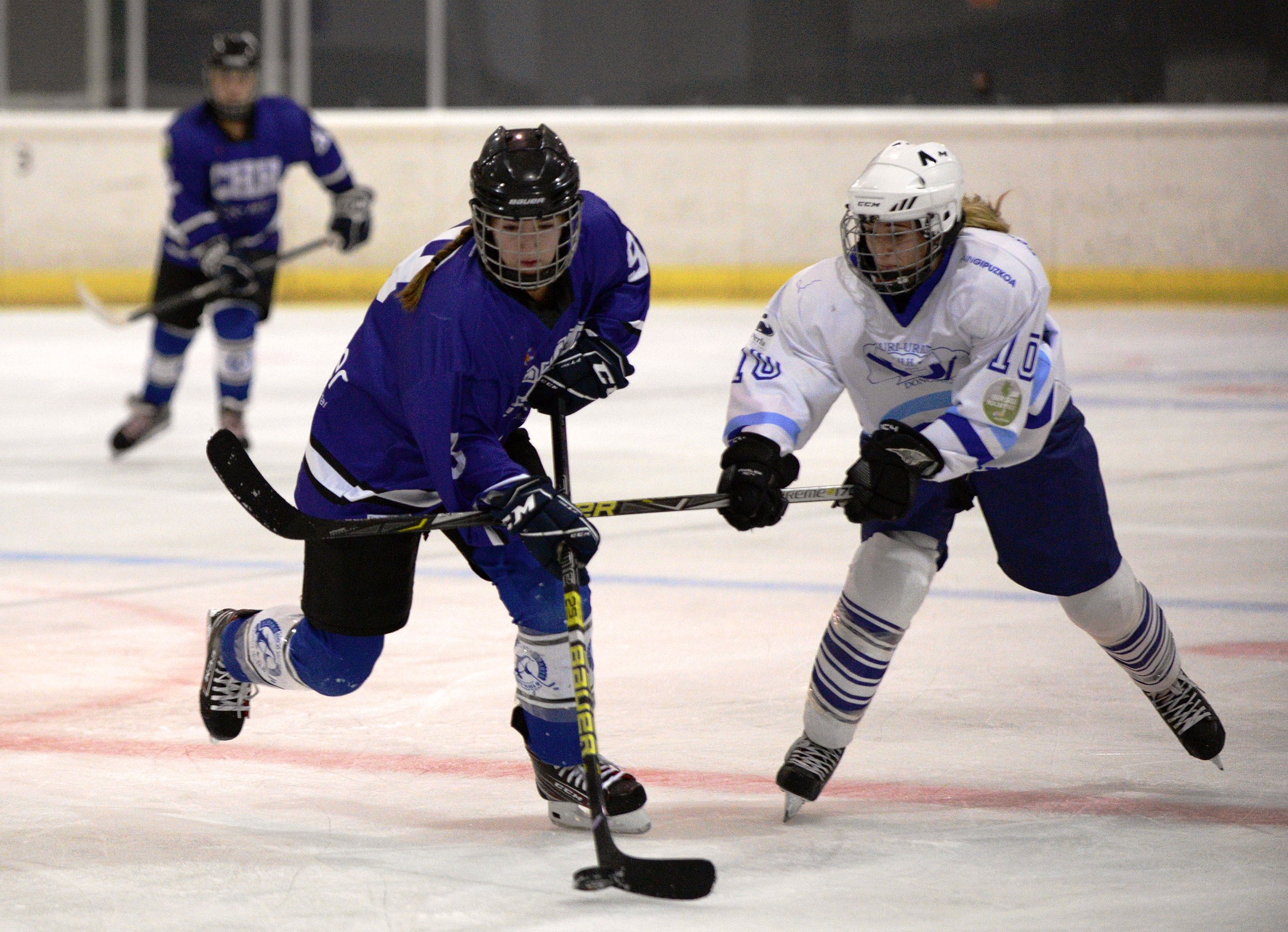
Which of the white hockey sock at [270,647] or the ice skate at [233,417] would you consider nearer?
the white hockey sock at [270,647]

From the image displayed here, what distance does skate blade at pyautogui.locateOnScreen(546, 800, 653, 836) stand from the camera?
2.56 m

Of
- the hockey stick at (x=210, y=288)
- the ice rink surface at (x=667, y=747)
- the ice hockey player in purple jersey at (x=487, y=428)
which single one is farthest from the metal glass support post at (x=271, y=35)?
the ice hockey player in purple jersey at (x=487, y=428)

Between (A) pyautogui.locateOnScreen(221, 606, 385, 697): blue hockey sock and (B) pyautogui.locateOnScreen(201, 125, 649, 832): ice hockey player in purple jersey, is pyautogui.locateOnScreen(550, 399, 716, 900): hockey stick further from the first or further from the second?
(A) pyautogui.locateOnScreen(221, 606, 385, 697): blue hockey sock

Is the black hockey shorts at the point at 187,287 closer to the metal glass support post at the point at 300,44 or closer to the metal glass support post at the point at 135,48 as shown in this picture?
the metal glass support post at the point at 300,44

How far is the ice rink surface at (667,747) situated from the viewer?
231 centimetres

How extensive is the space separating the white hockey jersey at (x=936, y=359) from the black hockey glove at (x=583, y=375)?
0.17 metres

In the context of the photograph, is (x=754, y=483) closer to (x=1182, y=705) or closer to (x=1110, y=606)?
(x=1110, y=606)

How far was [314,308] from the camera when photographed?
1184cm

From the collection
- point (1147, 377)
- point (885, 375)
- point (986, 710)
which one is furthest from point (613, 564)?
point (1147, 377)

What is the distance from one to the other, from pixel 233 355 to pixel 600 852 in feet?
14.6

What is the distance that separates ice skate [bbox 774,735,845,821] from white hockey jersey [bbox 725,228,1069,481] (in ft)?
1.45

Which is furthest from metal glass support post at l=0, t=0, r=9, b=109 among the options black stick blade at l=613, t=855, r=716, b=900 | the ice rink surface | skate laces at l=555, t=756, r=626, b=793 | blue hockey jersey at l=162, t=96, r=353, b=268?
black stick blade at l=613, t=855, r=716, b=900

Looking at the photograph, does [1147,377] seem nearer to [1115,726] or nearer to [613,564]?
[613,564]

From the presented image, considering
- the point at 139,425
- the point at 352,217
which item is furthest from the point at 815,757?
the point at 352,217
